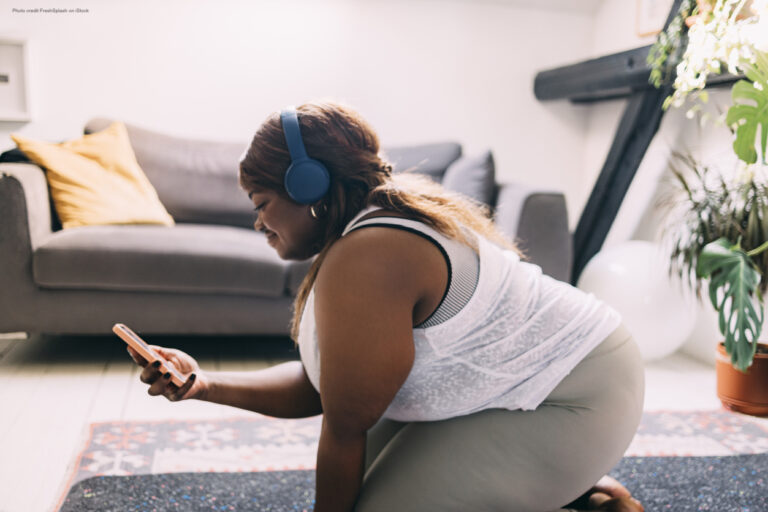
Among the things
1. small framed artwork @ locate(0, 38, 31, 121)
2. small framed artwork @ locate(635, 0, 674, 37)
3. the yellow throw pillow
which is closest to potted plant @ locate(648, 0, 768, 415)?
small framed artwork @ locate(635, 0, 674, 37)

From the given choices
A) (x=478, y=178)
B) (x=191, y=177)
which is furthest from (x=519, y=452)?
(x=191, y=177)

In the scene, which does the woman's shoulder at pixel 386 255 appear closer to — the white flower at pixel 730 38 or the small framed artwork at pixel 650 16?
the white flower at pixel 730 38

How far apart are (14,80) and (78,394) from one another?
1772 mm

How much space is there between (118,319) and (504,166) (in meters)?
2.34

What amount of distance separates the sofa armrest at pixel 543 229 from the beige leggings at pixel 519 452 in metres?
1.33

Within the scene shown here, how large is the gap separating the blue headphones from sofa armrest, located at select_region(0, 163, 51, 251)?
1612 mm

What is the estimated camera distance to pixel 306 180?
38.0 inches

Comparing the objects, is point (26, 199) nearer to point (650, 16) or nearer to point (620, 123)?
point (620, 123)

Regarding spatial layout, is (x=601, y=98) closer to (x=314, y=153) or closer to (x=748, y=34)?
(x=748, y=34)

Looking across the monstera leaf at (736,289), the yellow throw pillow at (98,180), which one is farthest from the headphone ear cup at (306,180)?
the yellow throw pillow at (98,180)

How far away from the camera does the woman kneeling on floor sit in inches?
36.4

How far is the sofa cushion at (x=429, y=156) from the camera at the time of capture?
10.0 ft

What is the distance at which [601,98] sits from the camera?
3.59 metres

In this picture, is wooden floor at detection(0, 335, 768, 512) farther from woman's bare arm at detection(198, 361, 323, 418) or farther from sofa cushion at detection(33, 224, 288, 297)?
woman's bare arm at detection(198, 361, 323, 418)
